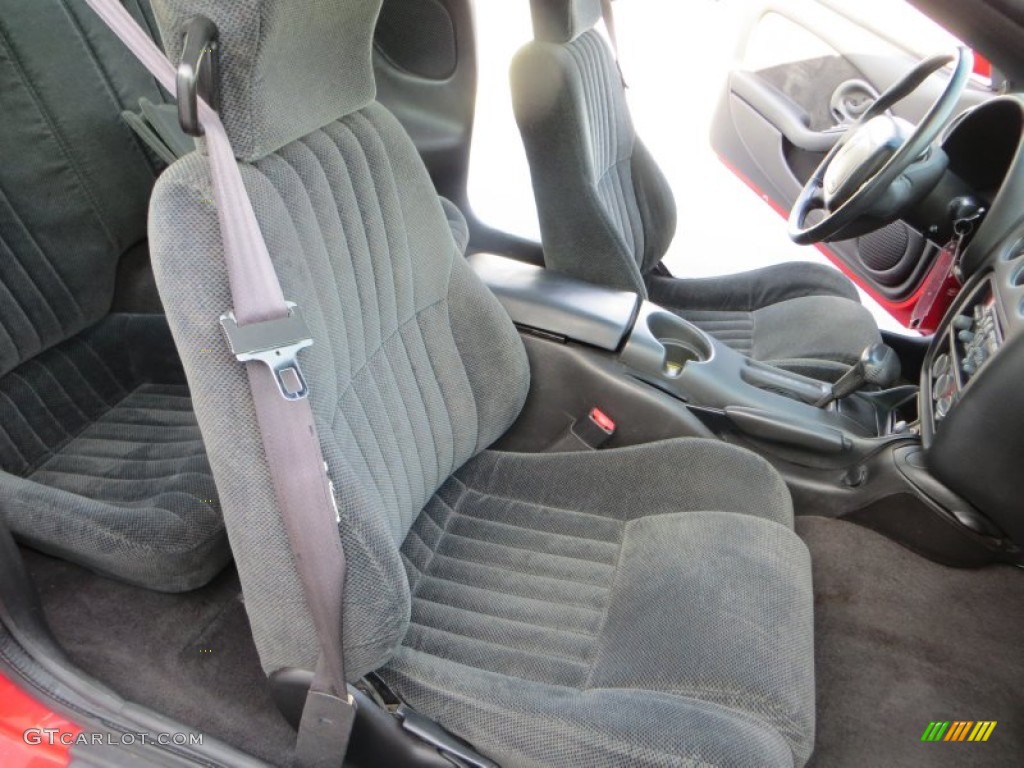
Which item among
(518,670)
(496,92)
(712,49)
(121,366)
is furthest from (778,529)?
(712,49)

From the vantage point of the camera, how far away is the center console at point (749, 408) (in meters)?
1.22

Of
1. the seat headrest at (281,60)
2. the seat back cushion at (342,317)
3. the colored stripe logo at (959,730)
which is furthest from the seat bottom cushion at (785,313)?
the seat headrest at (281,60)

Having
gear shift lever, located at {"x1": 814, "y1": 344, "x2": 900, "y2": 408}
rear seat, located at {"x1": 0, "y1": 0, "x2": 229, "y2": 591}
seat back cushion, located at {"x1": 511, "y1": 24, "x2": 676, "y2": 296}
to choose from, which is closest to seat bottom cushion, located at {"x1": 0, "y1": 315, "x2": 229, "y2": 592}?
rear seat, located at {"x1": 0, "y1": 0, "x2": 229, "y2": 591}

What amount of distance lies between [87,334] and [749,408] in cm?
118

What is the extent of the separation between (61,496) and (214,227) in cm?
63

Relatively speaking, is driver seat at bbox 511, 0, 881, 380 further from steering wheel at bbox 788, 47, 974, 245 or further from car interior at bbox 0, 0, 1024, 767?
steering wheel at bbox 788, 47, 974, 245

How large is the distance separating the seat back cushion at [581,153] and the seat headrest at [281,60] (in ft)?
1.98

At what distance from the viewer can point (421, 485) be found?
1080 millimetres

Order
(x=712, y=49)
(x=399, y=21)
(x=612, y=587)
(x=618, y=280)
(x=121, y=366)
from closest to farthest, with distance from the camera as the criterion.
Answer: (x=612, y=587)
(x=121, y=366)
(x=618, y=280)
(x=399, y=21)
(x=712, y=49)

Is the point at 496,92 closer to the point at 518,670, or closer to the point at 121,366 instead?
the point at 121,366

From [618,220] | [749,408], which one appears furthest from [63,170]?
[749,408]

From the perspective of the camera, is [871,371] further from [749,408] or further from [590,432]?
[590,432]

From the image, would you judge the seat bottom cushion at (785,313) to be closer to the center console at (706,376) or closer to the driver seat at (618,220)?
the driver seat at (618,220)

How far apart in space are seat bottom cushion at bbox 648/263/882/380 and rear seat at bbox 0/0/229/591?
115 cm
